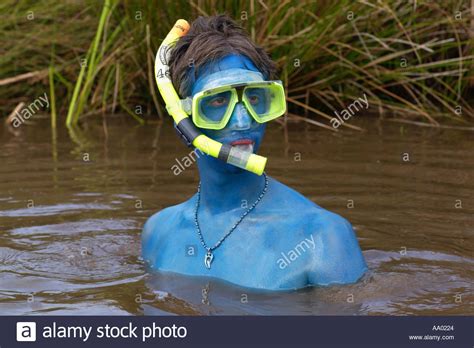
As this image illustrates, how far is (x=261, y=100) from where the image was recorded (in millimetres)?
3859

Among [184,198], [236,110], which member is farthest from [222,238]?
[184,198]

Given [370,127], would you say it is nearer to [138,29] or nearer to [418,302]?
[138,29]

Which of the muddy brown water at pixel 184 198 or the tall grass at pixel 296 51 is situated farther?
the tall grass at pixel 296 51

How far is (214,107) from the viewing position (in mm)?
3846

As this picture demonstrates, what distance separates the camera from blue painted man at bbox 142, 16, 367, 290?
149 inches

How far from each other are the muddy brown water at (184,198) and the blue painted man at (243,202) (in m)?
0.08

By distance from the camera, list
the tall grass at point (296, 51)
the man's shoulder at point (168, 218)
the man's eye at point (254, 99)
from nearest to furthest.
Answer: the man's eye at point (254, 99)
the man's shoulder at point (168, 218)
the tall grass at point (296, 51)

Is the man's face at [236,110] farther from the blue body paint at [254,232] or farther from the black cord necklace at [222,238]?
the black cord necklace at [222,238]

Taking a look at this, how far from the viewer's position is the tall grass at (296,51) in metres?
7.45

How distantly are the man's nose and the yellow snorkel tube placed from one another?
0.08m

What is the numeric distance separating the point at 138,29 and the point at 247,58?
389cm

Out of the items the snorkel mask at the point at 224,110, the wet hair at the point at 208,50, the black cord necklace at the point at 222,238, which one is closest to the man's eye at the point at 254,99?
the snorkel mask at the point at 224,110

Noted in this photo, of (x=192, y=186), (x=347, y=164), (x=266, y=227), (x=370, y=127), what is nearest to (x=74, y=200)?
(x=192, y=186)

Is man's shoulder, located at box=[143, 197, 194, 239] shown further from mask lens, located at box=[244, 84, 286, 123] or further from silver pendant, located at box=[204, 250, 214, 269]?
mask lens, located at box=[244, 84, 286, 123]
